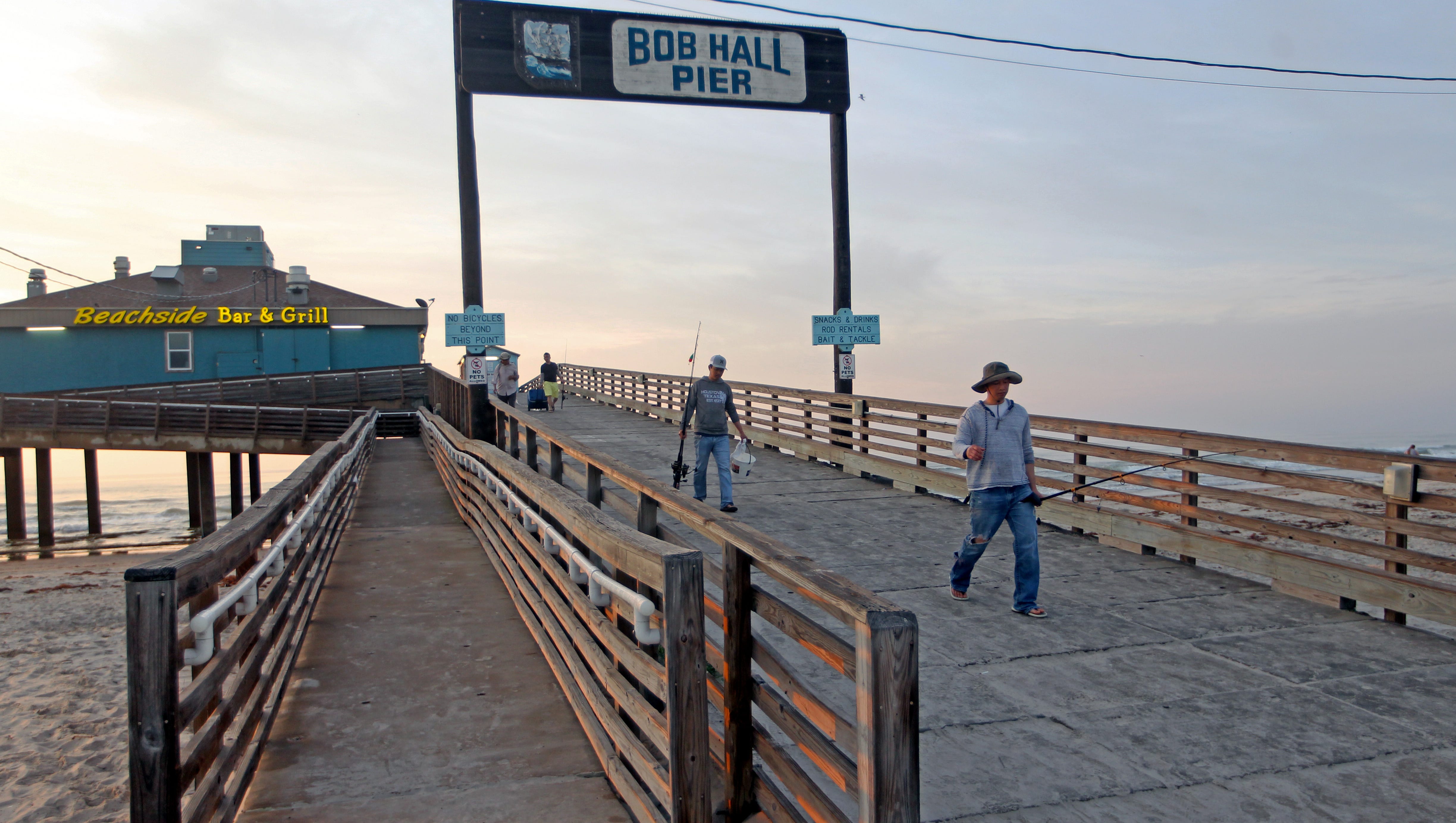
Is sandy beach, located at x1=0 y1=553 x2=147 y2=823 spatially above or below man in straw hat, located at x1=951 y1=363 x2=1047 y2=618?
below

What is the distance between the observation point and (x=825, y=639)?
8.45 feet

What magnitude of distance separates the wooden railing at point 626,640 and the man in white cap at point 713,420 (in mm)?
4294

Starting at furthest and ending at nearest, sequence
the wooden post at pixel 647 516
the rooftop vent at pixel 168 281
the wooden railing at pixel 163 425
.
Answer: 1. the rooftop vent at pixel 168 281
2. the wooden railing at pixel 163 425
3. the wooden post at pixel 647 516

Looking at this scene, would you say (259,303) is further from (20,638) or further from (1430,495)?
(1430,495)

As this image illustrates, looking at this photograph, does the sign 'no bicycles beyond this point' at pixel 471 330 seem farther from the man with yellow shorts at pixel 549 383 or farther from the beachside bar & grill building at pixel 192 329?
the beachside bar & grill building at pixel 192 329

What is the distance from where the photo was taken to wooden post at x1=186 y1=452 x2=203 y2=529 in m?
30.5

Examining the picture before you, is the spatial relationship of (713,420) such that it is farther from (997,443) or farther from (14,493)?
(14,493)

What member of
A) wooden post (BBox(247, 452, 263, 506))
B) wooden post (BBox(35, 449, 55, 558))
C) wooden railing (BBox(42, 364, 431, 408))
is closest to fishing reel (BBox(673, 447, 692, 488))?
wooden railing (BBox(42, 364, 431, 408))

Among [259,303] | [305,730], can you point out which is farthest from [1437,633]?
[259,303]

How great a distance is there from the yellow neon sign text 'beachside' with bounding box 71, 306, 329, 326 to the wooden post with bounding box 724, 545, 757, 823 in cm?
4048

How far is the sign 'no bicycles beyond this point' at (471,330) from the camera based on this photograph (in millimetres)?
14273

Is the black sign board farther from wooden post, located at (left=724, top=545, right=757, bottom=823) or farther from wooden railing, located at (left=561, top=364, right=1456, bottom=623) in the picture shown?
wooden post, located at (left=724, top=545, right=757, bottom=823)

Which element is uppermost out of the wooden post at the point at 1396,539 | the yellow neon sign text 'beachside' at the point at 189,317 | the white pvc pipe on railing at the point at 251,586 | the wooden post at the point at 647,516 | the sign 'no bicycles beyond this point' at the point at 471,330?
the yellow neon sign text 'beachside' at the point at 189,317

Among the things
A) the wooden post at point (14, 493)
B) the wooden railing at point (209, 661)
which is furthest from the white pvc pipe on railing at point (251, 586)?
the wooden post at point (14, 493)
